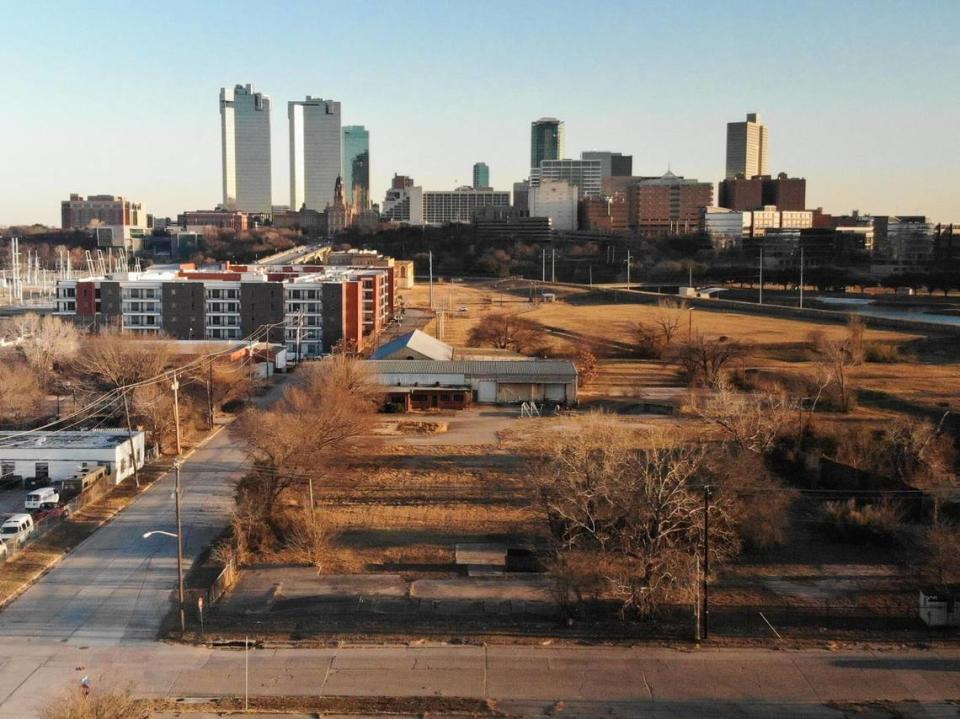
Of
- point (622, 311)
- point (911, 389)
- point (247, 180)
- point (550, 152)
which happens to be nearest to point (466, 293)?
point (622, 311)

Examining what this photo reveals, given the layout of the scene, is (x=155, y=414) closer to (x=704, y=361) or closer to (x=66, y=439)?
(x=66, y=439)

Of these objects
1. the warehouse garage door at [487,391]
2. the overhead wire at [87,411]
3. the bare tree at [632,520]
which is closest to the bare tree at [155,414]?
the overhead wire at [87,411]

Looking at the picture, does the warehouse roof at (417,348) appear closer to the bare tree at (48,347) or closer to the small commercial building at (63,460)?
the bare tree at (48,347)

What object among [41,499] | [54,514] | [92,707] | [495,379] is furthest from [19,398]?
[92,707]

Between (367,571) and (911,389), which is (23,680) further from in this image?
(911,389)

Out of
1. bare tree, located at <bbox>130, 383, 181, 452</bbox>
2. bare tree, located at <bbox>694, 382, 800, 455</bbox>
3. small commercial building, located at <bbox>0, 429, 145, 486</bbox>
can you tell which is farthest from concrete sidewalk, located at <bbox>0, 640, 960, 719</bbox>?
bare tree, located at <bbox>130, 383, 181, 452</bbox>

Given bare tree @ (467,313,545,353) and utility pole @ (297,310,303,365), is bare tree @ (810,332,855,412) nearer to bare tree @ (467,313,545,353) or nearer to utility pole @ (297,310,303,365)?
bare tree @ (467,313,545,353)
